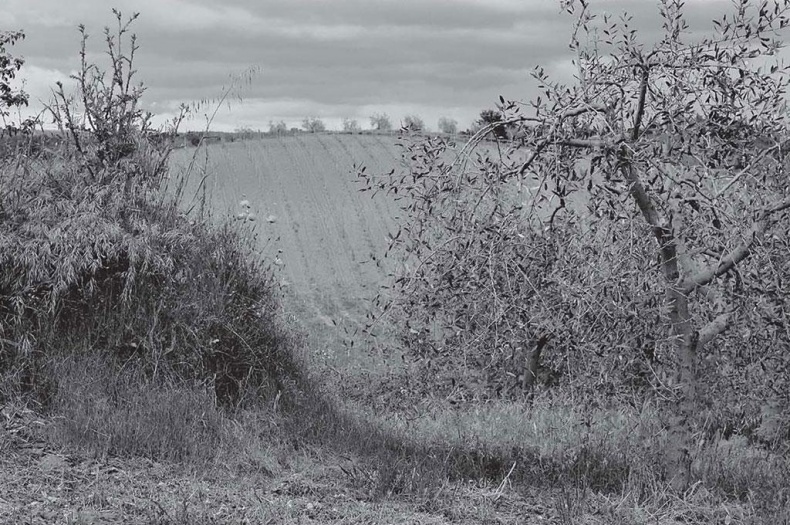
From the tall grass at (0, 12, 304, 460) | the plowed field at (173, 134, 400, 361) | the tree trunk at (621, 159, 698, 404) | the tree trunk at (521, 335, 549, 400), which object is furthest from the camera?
the plowed field at (173, 134, 400, 361)

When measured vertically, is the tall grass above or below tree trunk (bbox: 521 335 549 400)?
above

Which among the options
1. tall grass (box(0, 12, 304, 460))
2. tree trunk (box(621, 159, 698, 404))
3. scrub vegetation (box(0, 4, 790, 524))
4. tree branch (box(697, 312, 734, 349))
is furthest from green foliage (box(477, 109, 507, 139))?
tall grass (box(0, 12, 304, 460))

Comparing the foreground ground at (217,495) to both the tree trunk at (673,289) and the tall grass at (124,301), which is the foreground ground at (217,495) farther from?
the tree trunk at (673,289)

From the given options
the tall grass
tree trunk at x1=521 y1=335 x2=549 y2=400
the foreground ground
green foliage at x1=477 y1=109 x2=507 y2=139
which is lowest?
tree trunk at x1=521 y1=335 x2=549 y2=400

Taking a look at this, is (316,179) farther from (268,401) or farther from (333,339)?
(268,401)

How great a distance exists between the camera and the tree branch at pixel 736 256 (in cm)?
506

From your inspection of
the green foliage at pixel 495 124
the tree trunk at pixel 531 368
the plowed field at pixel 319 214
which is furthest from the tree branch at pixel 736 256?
the plowed field at pixel 319 214

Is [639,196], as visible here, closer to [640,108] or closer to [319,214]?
[640,108]

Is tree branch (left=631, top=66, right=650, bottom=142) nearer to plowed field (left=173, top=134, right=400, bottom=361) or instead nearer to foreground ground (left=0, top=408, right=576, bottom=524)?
foreground ground (left=0, top=408, right=576, bottom=524)

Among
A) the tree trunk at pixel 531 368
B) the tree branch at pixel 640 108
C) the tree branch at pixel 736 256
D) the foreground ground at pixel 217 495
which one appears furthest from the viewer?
the tree trunk at pixel 531 368

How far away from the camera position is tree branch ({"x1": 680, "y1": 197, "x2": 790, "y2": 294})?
506cm

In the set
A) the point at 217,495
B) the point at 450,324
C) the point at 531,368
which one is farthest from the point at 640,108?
the point at 531,368

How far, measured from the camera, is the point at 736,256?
5.19m

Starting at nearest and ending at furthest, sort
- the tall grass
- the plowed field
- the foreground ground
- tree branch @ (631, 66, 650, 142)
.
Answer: the foreground ground, tree branch @ (631, 66, 650, 142), the tall grass, the plowed field
